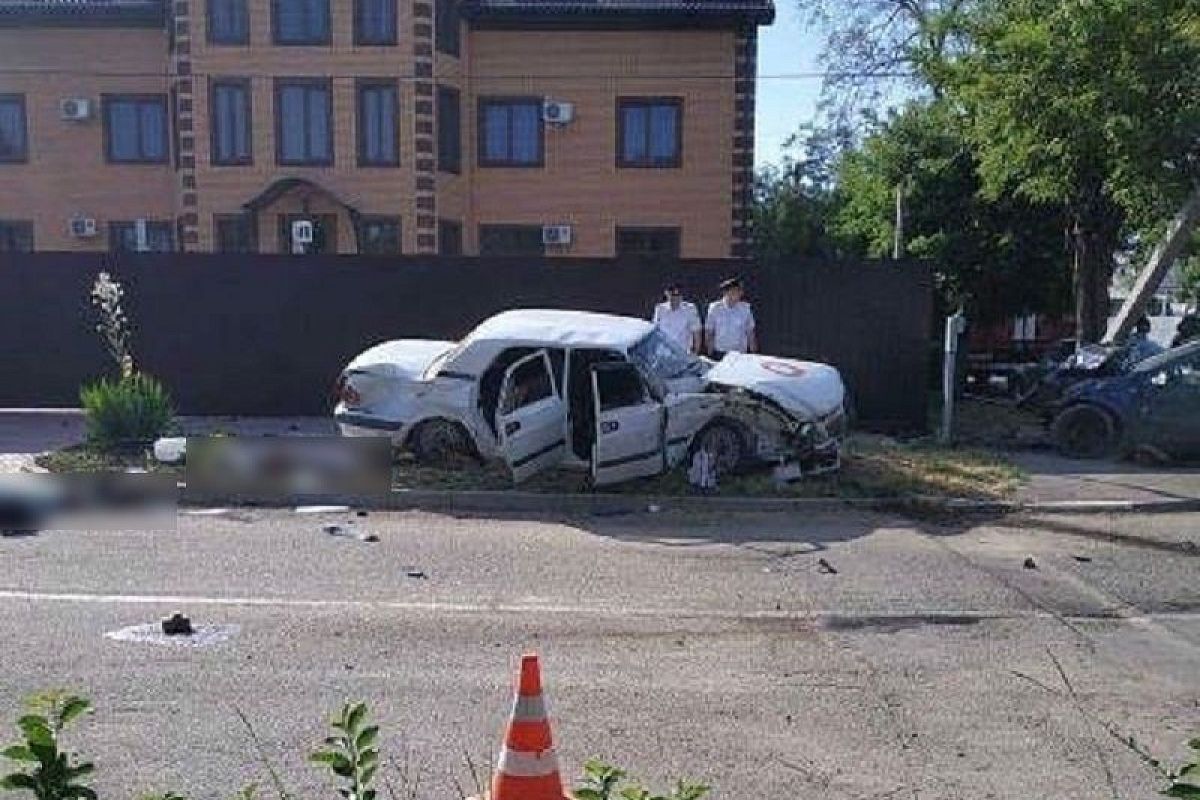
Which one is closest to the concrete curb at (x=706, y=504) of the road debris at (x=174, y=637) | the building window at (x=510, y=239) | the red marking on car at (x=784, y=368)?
the red marking on car at (x=784, y=368)

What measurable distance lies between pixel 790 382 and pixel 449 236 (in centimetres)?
1896

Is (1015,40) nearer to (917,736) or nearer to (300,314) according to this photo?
(300,314)

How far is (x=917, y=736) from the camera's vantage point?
4664 mm

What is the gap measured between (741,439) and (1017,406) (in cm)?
786

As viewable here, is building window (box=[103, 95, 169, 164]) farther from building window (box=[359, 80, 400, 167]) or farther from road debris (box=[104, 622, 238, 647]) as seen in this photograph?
→ road debris (box=[104, 622, 238, 647])

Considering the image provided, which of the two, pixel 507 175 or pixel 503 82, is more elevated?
pixel 503 82

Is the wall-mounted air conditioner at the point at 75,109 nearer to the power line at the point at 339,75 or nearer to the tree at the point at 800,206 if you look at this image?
the power line at the point at 339,75

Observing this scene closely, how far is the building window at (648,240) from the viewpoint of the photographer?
28344mm

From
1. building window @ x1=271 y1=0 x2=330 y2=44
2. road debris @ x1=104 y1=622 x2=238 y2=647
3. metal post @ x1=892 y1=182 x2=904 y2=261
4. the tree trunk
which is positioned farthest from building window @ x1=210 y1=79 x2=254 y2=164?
road debris @ x1=104 y1=622 x2=238 y2=647

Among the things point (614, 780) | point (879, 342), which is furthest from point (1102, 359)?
point (614, 780)

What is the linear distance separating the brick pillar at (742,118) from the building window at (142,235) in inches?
574

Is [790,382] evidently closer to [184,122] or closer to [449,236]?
[449,236]

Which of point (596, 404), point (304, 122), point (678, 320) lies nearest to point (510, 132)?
point (304, 122)

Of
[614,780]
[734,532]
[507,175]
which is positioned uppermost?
[507,175]
